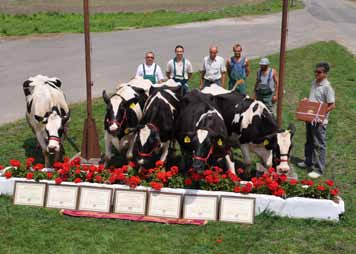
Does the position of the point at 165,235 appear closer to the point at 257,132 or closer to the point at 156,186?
the point at 156,186

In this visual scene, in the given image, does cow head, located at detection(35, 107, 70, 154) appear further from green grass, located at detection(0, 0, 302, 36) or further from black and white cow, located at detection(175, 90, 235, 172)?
green grass, located at detection(0, 0, 302, 36)

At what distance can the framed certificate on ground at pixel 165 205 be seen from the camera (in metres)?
8.43

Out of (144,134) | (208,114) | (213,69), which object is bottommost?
(144,134)

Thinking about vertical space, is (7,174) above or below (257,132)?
below

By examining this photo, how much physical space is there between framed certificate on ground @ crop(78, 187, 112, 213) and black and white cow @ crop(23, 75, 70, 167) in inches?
49.6

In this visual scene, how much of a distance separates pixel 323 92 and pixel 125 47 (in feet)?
56.3

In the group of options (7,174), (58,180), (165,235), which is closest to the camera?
(165,235)

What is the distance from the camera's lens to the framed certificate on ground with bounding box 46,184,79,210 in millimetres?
8742

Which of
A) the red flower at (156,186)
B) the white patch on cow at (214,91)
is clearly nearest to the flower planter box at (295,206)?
the red flower at (156,186)

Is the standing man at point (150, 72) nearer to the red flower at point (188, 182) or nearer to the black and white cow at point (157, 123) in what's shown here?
the black and white cow at point (157, 123)

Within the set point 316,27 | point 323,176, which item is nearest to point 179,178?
point 323,176

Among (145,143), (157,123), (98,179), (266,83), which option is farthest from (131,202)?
(266,83)

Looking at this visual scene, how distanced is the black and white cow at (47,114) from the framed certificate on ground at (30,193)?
0.79 meters

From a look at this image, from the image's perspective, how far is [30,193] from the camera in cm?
896
